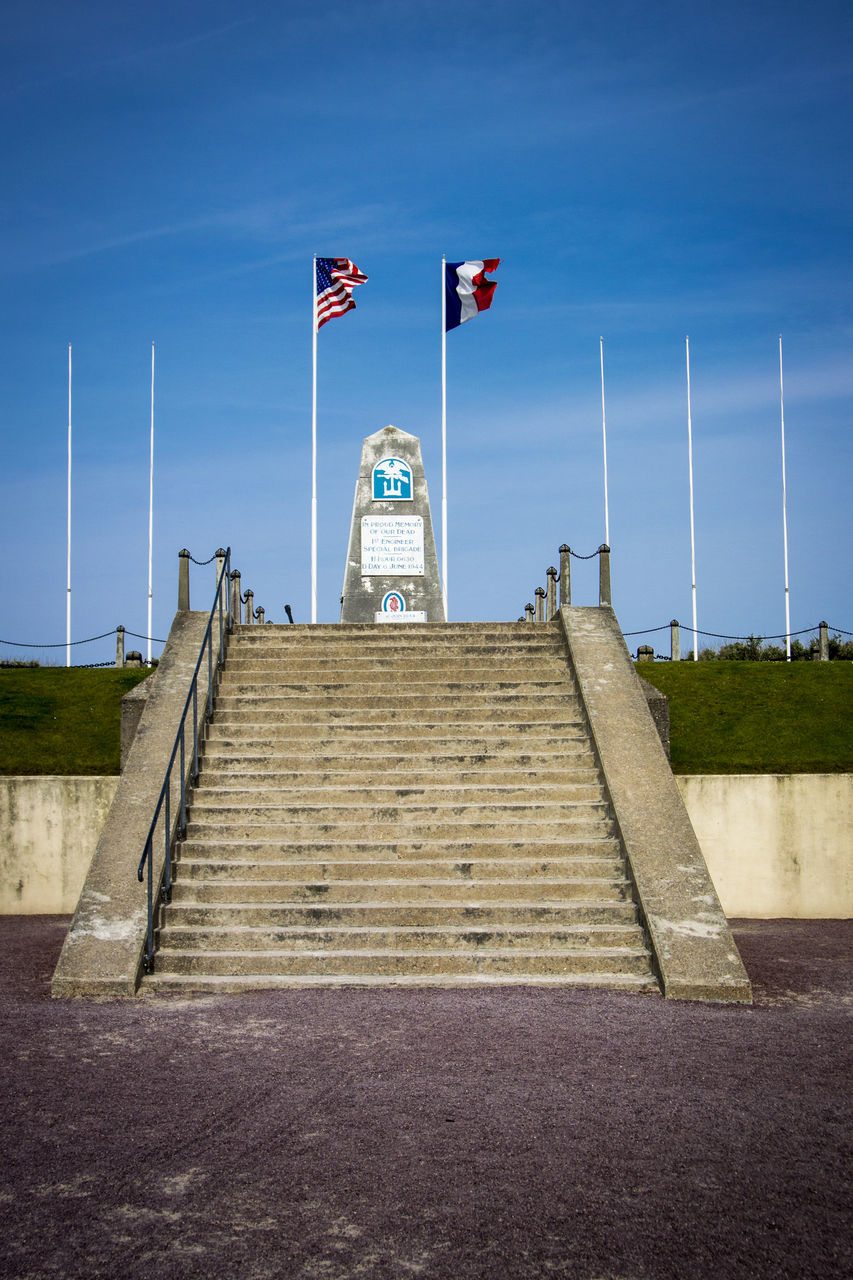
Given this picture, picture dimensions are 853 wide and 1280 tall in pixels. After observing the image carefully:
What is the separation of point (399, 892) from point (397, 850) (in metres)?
0.51

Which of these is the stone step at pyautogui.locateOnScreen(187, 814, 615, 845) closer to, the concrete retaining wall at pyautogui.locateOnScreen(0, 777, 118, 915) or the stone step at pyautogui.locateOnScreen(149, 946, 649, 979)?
the stone step at pyautogui.locateOnScreen(149, 946, 649, 979)

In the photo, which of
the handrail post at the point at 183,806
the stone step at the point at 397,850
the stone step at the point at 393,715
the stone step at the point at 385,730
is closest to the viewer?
the stone step at the point at 397,850

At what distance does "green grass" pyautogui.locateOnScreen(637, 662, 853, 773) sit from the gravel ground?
223 inches

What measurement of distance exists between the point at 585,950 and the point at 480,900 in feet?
3.29

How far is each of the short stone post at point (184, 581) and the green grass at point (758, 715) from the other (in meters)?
6.47

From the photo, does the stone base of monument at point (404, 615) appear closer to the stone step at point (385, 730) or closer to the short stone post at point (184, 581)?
the short stone post at point (184, 581)

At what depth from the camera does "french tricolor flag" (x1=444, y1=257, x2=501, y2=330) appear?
20586 mm

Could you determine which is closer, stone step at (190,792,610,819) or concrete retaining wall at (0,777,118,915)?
stone step at (190,792,610,819)

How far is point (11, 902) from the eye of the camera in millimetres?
11562

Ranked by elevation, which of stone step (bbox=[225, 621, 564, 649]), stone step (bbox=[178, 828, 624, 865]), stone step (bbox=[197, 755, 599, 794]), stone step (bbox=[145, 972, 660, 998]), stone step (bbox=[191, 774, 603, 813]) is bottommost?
stone step (bbox=[145, 972, 660, 998])

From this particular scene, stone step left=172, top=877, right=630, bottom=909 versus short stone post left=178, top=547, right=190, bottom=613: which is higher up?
short stone post left=178, top=547, right=190, bottom=613

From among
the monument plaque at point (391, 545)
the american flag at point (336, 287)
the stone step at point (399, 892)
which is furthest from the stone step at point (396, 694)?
the american flag at point (336, 287)

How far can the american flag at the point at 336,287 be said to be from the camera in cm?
2066

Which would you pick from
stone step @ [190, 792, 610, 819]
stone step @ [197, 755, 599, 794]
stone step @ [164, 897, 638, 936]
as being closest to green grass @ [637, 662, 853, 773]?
stone step @ [197, 755, 599, 794]
